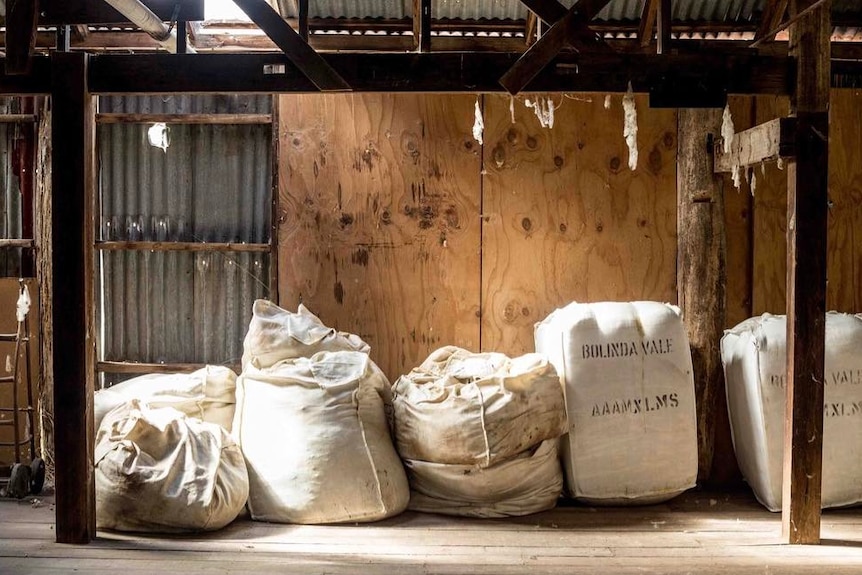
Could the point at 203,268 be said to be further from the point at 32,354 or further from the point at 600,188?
the point at 600,188

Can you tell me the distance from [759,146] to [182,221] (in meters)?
3.31

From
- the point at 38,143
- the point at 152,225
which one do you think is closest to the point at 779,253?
the point at 152,225

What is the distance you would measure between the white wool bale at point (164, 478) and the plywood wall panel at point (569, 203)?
1.80 metres

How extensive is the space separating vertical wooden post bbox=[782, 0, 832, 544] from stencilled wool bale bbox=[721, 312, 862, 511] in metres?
0.48

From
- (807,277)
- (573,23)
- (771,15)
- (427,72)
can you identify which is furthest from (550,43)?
(771,15)

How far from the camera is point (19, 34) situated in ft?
12.4

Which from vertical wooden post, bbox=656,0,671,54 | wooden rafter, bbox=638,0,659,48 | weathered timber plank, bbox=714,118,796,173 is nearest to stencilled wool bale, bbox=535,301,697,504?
weathered timber plank, bbox=714,118,796,173

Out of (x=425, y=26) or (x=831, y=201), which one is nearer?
(x=425, y=26)

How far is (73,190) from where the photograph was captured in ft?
12.6

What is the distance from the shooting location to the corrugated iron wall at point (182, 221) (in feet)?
16.6

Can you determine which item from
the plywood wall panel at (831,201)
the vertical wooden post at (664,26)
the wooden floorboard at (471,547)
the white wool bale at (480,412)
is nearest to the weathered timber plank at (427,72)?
the vertical wooden post at (664,26)

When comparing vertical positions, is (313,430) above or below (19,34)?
below

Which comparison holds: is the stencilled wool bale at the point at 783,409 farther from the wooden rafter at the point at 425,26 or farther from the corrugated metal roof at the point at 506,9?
the wooden rafter at the point at 425,26

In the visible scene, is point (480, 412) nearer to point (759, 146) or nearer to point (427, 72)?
point (427, 72)
